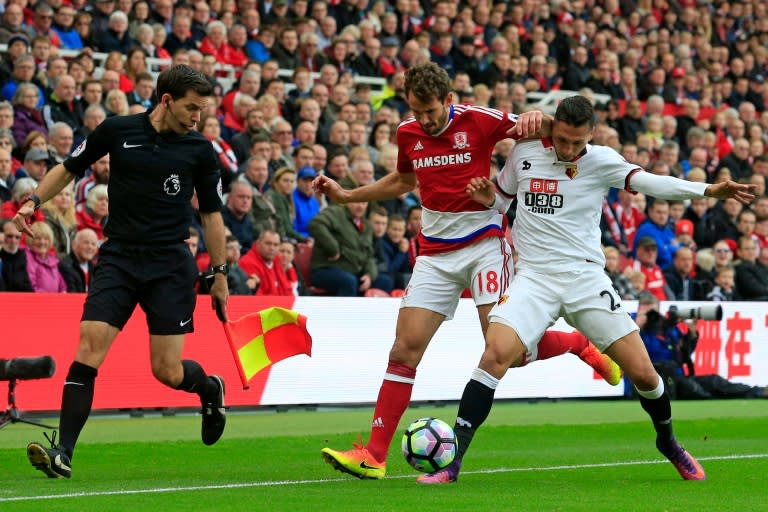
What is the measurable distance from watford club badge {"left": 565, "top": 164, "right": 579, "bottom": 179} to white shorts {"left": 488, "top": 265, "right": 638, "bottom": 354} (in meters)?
0.59

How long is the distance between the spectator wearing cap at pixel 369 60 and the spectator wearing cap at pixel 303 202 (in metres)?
Result: 5.17

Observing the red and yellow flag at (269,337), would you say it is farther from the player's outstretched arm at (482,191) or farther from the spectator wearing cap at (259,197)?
the spectator wearing cap at (259,197)

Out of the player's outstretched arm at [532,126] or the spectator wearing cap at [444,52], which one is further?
the spectator wearing cap at [444,52]

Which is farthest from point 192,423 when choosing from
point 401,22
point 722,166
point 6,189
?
point 722,166

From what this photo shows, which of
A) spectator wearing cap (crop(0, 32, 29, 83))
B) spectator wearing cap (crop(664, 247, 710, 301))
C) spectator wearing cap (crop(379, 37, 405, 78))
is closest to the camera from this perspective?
spectator wearing cap (crop(0, 32, 29, 83))

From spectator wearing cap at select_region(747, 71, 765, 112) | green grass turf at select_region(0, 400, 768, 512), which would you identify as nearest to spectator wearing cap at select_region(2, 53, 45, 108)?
green grass turf at select_region(0, 400, 768, 512)

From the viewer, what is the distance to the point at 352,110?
65.3ft

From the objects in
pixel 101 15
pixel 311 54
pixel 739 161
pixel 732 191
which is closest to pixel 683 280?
pixel 739 161

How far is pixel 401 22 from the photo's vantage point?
2462cm

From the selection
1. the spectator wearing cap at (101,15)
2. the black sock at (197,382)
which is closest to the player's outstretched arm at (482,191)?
the black sock at (197,382)

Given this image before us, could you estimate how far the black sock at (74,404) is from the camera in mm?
8555

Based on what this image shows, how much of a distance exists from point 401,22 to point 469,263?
16.2 metres

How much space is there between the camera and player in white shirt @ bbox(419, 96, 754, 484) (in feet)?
27.9

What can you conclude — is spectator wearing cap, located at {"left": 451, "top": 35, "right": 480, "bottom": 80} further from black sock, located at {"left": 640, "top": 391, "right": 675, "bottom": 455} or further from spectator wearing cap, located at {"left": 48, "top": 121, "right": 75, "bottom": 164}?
black sock, located at {"left": 640, "top": 391, "right": 675, "bottom": 455}
